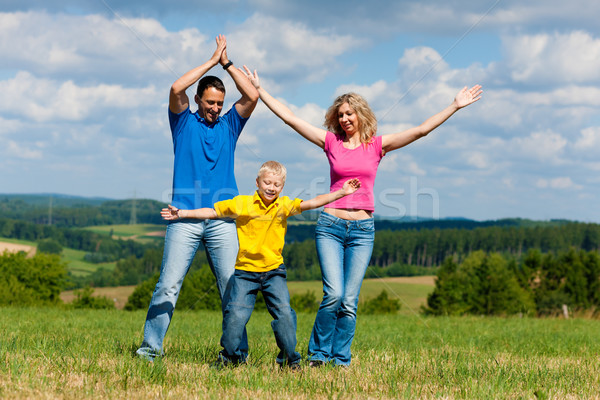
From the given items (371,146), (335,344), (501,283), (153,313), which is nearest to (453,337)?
(335,344)

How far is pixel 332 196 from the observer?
17.7 ft

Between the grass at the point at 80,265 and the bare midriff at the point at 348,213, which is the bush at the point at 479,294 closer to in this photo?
the grass at the point at 80,265

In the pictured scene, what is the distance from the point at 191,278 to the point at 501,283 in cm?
4398

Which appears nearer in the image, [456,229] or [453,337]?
[453,337]

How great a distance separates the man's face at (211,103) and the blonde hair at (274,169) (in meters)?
0.74

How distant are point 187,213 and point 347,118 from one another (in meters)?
1.93

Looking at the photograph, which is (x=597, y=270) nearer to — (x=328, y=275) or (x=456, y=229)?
(x=456, y=229)

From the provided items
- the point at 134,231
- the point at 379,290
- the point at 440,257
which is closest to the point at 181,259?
the point at 379,290

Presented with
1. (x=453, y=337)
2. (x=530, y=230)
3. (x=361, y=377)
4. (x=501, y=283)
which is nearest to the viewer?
(x=361, y=377)

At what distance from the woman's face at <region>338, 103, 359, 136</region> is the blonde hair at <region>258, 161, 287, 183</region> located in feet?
2.89

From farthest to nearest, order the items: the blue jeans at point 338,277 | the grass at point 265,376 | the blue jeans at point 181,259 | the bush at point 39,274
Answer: the bush at point 39,274
the blue jeans at point 338,277
the blue jeans at point 181,259
the grass at point 265,376

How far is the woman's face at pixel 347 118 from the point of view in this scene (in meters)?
5.83

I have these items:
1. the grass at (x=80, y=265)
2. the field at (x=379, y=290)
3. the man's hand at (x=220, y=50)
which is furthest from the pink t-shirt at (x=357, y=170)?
the grass at (x=80, y=265)

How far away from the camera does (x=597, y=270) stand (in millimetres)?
83375
